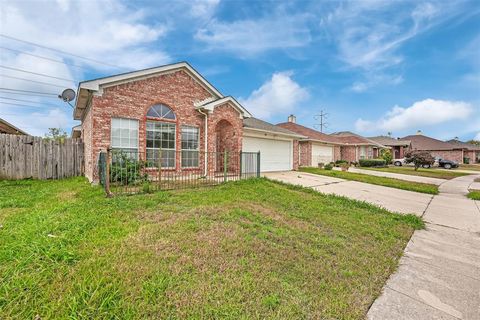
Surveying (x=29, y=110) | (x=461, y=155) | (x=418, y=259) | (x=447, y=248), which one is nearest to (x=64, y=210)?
(x=418, y=259)

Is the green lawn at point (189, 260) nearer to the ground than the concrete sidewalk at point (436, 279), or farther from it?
farther from it

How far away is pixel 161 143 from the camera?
32.0ft

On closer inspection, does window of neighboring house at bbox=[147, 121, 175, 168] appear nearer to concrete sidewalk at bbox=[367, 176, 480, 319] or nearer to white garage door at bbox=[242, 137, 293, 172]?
white garage door at bbox=[242, 137, 293, 172]

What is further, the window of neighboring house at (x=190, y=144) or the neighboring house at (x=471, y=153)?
the neighboring house at (x=471, y=153)

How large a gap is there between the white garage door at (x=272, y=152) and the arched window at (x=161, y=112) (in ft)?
17.5

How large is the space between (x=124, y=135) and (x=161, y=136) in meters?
1.53

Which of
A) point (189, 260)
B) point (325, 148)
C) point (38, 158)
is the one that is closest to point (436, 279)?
point (189, 260)

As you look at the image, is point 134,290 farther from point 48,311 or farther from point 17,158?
point 17,158

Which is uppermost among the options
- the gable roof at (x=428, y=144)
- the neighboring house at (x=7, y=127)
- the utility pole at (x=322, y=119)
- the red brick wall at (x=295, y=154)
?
the utility pole at (x=322, y=119)

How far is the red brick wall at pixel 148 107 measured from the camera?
27.3 feet

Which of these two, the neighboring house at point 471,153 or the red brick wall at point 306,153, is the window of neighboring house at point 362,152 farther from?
the neighboring house at point 471,153

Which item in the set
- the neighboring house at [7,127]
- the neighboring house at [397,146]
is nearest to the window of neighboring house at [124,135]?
the neighboring house at [7,127]

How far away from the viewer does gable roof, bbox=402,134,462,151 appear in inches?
1552

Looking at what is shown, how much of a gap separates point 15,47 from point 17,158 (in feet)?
44.4
